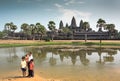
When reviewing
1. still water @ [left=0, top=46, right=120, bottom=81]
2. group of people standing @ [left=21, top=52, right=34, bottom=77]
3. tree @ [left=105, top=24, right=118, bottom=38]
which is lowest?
still water @ [left=0, top=46, right=120, bottom=81]

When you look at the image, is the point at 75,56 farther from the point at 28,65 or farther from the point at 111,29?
the point at 111,29

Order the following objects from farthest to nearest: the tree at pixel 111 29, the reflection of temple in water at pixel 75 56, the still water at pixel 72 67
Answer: the tree at pixel 111 29, the reflection of temple in water at pixel 75 56, the still water at pixel 72 67

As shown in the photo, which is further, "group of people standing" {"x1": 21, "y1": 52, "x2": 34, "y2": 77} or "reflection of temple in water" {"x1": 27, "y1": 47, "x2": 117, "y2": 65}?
"reflection of temple in water" {"x1": 27, "y1": 47, "x2": 117, "y2": 65}

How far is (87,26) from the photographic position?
126312mm

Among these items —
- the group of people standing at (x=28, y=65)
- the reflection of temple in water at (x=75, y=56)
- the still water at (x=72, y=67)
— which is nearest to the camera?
the group of people standing at (x=28, y=65)

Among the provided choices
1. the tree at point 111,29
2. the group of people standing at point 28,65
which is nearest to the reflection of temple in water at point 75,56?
the group of people standing at point 28,65

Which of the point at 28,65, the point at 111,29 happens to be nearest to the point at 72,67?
the point at 28,65

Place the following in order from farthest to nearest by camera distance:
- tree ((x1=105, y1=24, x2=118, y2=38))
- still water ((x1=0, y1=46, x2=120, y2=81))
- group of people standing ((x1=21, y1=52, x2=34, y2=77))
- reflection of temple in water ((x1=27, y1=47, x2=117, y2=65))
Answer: tree ((x1=105, y1=24, x2=118, y2=38)) → reflection of temple in water ((x1=27, y1=47, x2=117, y2=65)) → still water ((x1=0, y1=46, x2=120, y2=81)) → group of people standing ((x1=21, y1=52, x2=34, y2=77))

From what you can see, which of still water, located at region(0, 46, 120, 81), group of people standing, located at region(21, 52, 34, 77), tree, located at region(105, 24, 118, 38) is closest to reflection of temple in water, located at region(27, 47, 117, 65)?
still water, located at region(0, 46, 120, 81)

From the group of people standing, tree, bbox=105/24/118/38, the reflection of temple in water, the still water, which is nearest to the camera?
the group of people standing

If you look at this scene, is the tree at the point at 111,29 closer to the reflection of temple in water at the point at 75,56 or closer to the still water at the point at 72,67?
the reflection of temple in water at the point at 75,56

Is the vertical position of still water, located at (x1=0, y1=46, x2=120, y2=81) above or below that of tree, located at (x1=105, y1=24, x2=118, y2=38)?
below

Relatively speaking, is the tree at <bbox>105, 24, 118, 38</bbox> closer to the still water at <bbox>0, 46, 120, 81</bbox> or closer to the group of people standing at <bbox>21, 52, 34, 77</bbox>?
the still water at <bbox>0, 46, 120, 81</bbox>

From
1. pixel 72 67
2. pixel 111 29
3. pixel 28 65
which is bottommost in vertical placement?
pixel 72 67
